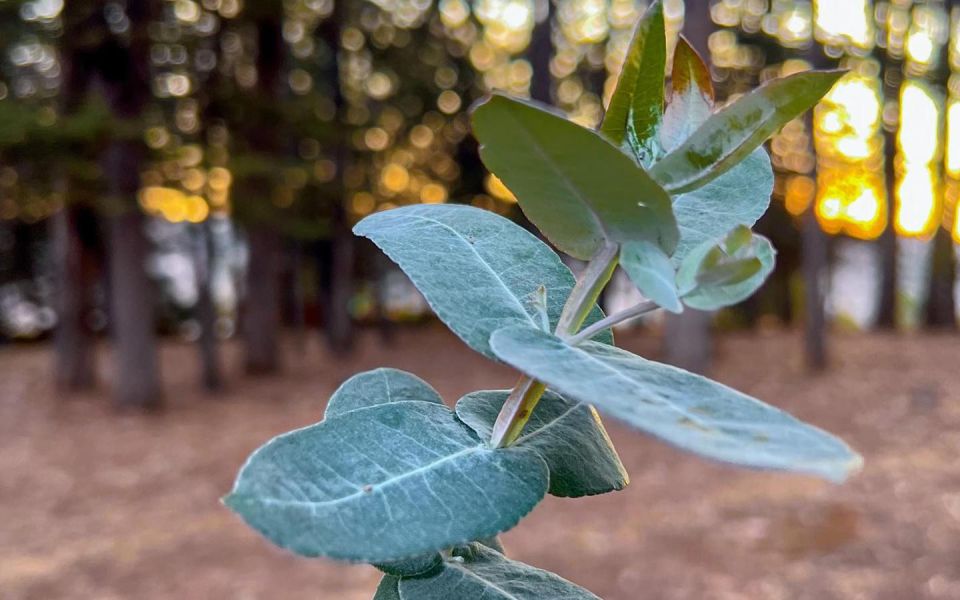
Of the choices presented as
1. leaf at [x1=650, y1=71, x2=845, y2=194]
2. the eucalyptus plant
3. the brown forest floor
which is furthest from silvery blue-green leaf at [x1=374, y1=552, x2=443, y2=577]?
the brown forest floor

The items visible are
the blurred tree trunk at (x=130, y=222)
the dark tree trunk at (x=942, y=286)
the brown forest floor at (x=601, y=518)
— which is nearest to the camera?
the brown forest floor at (x=601, y=518)

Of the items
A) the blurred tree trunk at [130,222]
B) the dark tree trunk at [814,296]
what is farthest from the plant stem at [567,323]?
the dark tree trunk at [814,296]

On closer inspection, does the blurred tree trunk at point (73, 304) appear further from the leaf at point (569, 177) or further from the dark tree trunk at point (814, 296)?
the leaf at point (569, 177)

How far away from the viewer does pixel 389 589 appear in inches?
16.4

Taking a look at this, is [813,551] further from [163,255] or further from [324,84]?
[163,255]

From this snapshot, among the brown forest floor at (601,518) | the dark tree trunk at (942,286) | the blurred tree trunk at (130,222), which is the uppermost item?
the blurred tree trunk at (130,222)

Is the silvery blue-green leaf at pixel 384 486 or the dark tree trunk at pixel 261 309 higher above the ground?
the silvery blue-green leaf at pixel 384 486

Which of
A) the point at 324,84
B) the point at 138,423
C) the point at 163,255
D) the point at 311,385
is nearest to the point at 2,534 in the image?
the point at 138,423

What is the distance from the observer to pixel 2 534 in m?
4.81

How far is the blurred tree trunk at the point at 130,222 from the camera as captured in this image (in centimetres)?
754

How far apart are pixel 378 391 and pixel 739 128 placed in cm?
26

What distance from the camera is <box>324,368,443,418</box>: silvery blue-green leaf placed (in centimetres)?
47

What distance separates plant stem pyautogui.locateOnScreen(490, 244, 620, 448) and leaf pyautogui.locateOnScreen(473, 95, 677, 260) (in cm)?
1

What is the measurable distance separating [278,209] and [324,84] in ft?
13.2
